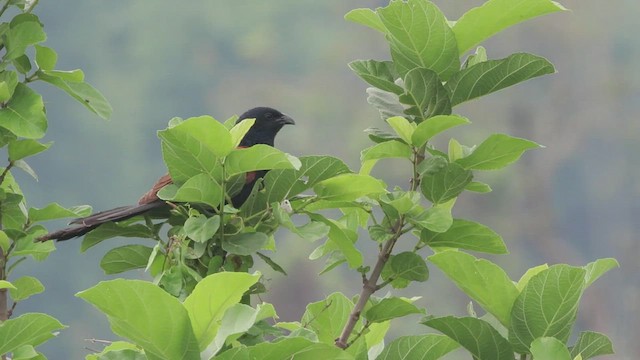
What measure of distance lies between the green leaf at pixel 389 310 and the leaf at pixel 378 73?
27 centimetres

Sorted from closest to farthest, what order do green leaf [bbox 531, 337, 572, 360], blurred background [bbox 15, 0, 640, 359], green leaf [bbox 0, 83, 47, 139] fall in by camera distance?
green leaf [bbox 531, 337, 572, 360]
green leaf [bbox 0, 83, 47, 139]
blurred background [bbox 15, 0, 640, 359]

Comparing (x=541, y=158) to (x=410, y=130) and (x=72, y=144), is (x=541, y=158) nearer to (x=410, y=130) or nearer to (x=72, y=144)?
(x=72, y=144)

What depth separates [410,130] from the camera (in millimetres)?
1416

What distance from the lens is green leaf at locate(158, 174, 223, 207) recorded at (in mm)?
1334

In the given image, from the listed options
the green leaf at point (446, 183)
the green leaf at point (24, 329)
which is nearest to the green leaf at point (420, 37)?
the green leaf at point (446, 183)

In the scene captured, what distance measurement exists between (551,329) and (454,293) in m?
14.4

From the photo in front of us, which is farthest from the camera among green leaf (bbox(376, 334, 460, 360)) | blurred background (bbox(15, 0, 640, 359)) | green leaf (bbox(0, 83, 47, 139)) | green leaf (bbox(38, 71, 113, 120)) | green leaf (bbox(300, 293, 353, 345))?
blurred background (bbox(15, 0, 640, 359))

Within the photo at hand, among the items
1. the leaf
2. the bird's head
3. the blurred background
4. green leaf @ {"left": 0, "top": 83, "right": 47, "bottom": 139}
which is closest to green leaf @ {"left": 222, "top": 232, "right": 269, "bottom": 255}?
the leaf

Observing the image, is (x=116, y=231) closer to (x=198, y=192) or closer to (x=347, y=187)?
(x=198, y=192)

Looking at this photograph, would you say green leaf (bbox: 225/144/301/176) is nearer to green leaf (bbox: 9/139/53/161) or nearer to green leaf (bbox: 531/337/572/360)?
green leaf (bbox: 531/337/572/360)

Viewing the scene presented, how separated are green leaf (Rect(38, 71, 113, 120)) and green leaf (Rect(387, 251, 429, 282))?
65cm

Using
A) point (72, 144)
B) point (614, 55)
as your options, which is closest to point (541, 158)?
point (614, 55)

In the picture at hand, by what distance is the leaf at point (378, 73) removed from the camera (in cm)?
145

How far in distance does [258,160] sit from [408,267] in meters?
0.26
